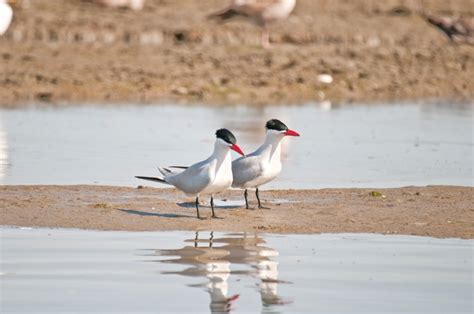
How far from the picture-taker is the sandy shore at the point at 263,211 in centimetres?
1025

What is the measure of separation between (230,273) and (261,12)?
1702 cm

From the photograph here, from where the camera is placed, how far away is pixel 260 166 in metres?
11.2

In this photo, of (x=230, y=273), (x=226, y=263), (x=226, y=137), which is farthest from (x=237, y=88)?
(x=230, y=273)

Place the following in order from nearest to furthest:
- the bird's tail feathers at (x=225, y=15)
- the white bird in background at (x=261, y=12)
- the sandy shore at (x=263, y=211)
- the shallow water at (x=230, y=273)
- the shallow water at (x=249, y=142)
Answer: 1. the shallow water at (x=230, y=273)
2. the sandy shore at (x=263, y=211)
3. the shallow water at (x=249, y=142)
4. the white bird in background at (x=261, y=12)
5. the bird's tail feathers at (x=225, y=15)

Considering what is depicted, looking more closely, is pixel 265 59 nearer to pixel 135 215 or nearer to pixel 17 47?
pixel 17 47

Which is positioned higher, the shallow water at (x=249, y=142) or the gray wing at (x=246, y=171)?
the shallow water at (x=249, y=142)

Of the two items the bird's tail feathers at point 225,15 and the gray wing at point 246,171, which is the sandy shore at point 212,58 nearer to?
the bird's tail feathers at point 225,15

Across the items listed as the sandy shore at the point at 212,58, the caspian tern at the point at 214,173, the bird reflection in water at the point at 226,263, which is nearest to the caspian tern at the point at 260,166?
the caspian tern at the point at 214,173

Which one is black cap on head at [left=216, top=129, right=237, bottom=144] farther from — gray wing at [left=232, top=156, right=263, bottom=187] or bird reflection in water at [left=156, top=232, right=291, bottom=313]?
bird reflection in water at [left=156, top=232, right=291, bottom=313]

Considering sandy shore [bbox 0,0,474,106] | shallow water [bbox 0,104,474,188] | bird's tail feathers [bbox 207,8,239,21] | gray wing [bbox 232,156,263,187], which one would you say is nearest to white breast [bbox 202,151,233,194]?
gray wing [bbox 232,156,263,187]

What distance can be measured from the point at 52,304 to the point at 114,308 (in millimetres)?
377

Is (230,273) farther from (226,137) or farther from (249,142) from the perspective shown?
(249,142)

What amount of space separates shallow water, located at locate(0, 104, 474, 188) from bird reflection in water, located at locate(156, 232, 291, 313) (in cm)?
328

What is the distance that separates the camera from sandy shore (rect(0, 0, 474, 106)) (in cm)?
2112
